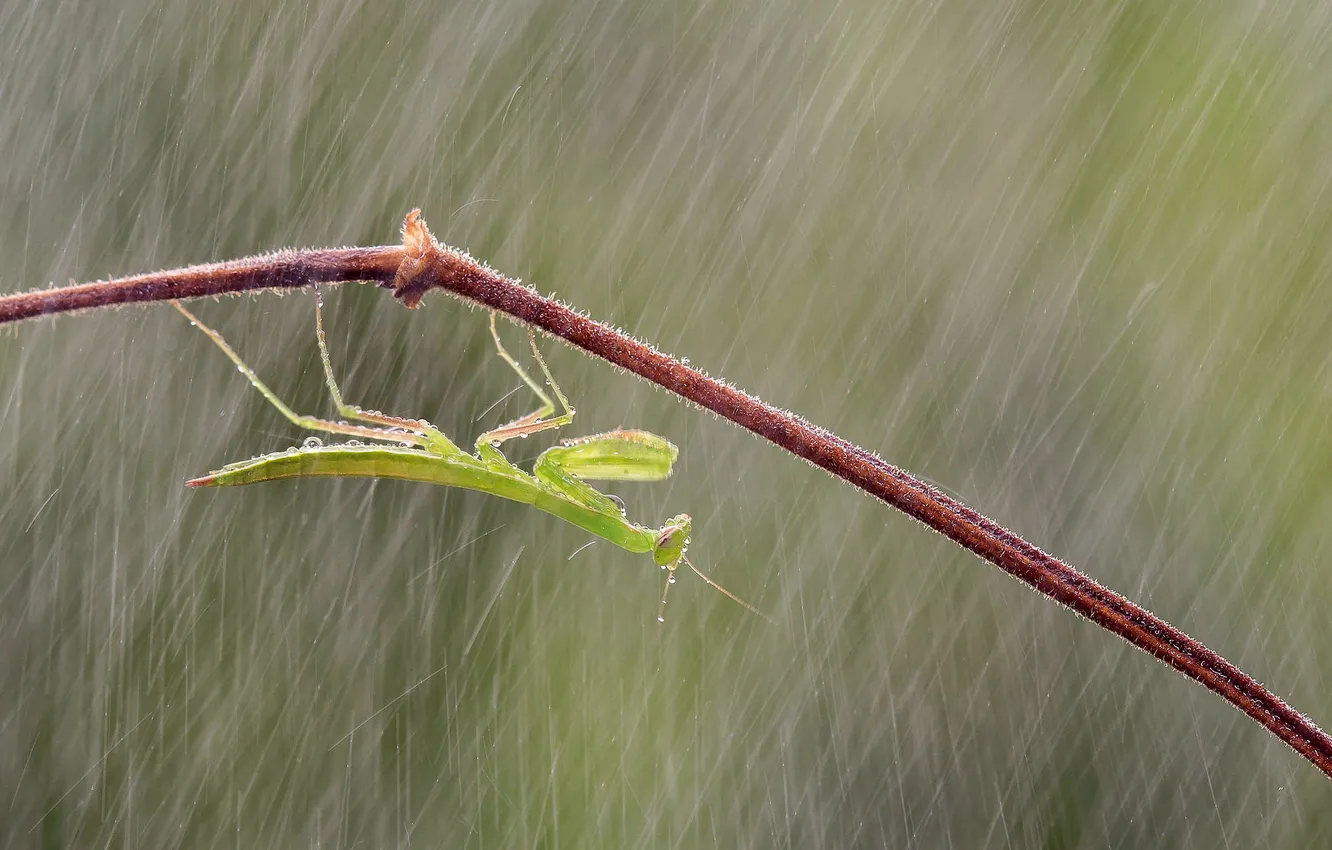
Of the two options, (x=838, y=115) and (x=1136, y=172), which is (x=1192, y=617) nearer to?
(x=1136, y=172)

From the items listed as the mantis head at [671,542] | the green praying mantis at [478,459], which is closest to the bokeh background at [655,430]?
the mantis head at [671,542]

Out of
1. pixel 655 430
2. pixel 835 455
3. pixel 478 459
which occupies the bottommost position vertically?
pixel 478 459

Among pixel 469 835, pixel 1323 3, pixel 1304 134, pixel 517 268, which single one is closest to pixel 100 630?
pixel 469 835

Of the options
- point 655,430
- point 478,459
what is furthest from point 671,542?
point 655,430

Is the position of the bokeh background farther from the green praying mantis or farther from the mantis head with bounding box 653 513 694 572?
the green praying mantis

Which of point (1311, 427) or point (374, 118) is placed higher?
point (1311, 427)

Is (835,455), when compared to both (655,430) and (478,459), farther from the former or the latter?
(655,430)

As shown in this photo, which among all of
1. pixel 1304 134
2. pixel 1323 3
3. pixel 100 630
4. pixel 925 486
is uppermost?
pixel 1323 3
